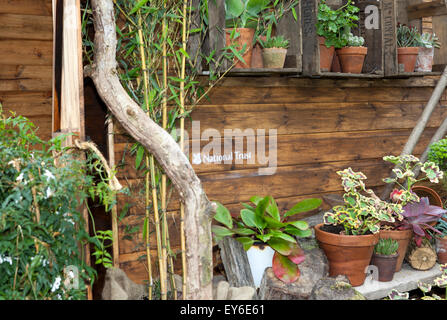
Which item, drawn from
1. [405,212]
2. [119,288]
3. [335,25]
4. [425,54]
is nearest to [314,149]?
[405,212]

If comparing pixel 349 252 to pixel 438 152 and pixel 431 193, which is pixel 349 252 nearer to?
pixel 431 193

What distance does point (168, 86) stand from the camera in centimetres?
236

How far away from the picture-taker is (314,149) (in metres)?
3.37

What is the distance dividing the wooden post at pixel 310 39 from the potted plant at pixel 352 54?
1.13 ft

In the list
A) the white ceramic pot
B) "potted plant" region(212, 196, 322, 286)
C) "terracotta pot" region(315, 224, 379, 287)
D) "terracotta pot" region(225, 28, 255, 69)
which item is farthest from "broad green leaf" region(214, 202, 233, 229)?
"terracotta pot" region(225, 28, 255, 69)

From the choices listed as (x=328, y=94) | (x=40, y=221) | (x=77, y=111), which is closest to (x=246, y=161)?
(x=328, y=94)

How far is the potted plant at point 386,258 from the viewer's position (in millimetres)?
2865

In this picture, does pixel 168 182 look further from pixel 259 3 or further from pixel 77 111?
pixel 259 3

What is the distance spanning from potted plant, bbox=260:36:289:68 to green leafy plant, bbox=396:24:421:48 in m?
1.19

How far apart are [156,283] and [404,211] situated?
1.63 m

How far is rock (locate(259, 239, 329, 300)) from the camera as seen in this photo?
252 centimetres

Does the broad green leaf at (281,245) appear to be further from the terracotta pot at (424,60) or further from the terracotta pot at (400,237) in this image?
the terracotta pot at (424,60)

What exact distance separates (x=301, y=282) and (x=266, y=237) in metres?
0.33

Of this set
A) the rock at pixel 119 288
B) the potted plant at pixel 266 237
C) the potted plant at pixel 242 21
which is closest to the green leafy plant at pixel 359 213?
the potted plant at pixel 266 237
